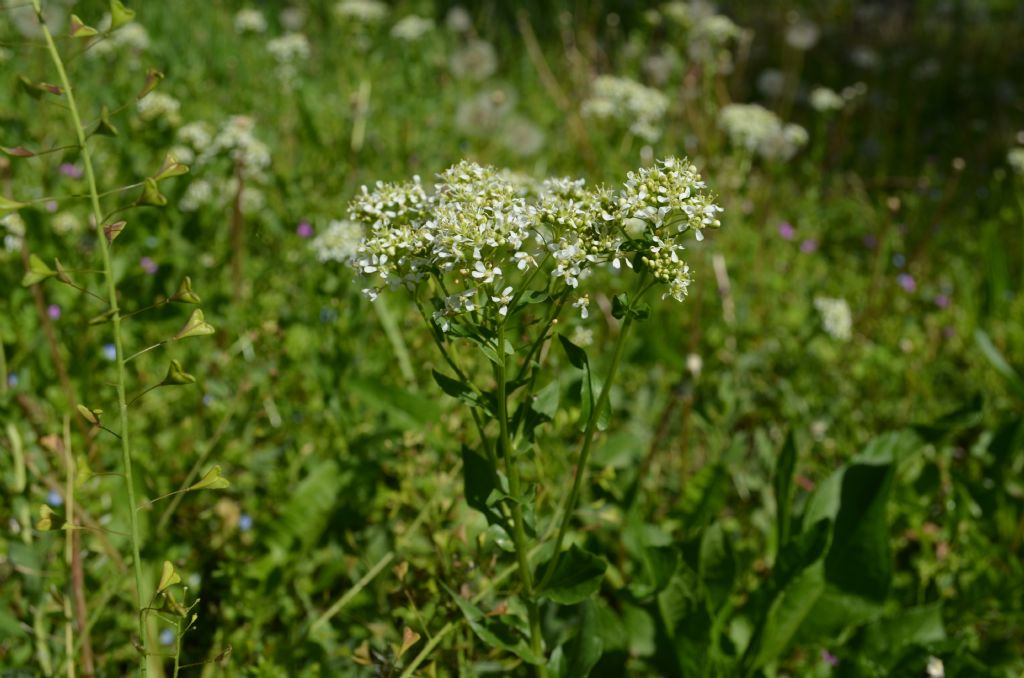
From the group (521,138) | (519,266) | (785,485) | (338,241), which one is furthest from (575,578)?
(521,138)

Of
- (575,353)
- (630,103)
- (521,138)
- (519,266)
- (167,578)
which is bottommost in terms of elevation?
(521,138)

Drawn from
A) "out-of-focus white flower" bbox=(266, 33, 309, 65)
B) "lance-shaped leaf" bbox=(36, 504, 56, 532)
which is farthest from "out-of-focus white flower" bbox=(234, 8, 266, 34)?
"lance-shaped leaf" bbox=(36, 504, 56, 532)

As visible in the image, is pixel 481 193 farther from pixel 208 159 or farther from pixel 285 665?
pixel 208 159

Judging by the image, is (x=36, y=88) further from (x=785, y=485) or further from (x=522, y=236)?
(x=785, y=485)

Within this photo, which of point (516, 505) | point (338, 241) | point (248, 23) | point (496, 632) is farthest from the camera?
point (248, 23)

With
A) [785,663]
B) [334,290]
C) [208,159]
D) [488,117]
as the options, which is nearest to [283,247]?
[208,159]

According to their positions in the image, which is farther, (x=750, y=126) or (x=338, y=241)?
(x=750, y=126)

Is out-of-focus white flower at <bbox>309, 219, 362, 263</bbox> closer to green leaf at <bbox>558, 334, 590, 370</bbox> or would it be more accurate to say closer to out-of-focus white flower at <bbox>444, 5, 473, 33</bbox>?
green leaf at <bbox>558, 334, 590, 370</bbox>
